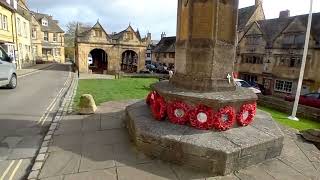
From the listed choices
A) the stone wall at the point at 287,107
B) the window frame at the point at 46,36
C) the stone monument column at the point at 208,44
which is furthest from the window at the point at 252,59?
the window frame at the point at 46,36

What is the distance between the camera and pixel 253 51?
34.2m

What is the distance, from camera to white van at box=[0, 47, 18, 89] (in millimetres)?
12734

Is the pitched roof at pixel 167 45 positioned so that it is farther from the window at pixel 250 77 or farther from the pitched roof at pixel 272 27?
the pitched roof at pixel 272 27

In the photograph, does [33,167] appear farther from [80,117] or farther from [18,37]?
[18,37]

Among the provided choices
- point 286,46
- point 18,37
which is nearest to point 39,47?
point 18,37

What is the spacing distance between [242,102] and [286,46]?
27.7 meters

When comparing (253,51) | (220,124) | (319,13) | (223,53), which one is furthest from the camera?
(253,51)

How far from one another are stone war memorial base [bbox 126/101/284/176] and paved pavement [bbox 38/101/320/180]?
0.17m

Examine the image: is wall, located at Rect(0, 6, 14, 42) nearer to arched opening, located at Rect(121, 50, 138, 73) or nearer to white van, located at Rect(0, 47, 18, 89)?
white van, located at Rect(0, 47, 18, 89)

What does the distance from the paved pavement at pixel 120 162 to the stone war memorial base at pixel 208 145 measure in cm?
17

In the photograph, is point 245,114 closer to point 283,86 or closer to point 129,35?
point 283,86

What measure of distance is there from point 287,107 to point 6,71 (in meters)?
16.7

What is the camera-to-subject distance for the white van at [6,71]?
1273 cm

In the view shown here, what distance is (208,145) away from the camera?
503 cm
